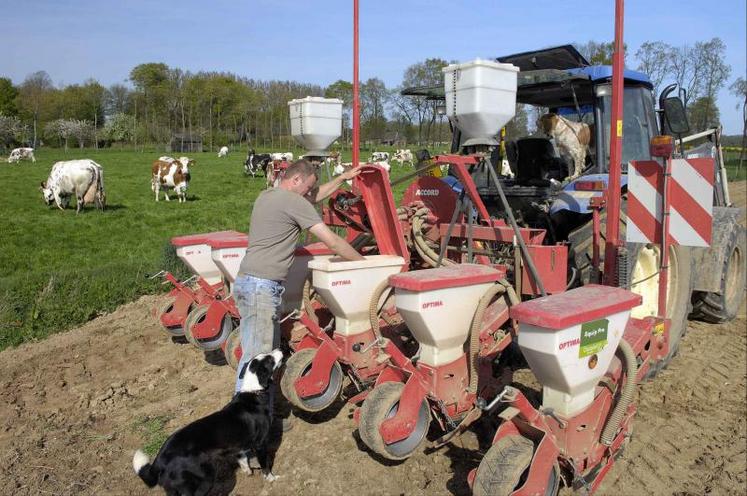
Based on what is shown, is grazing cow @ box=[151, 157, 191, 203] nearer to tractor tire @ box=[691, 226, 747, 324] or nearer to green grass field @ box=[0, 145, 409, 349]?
green grass field @ box=[0, 145, 409, 349]

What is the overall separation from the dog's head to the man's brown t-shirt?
0.51 metres

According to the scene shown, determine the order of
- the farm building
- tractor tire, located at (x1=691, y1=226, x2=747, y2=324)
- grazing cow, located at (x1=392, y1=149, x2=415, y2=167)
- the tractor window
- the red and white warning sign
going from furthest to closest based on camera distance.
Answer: the farm building < grazing cow, located at (x1=392, y1=149, x2=415, y2=167) < tractor tire, located at (x1=691, y1=226, x2=747, y2=324) < the tractor window < the red and white warning sign

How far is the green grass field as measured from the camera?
6.18m

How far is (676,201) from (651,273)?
1.11 metres

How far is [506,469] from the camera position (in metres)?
2.57

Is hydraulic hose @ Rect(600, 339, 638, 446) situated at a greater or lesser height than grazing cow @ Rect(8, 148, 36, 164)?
lesser

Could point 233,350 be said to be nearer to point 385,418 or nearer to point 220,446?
point 220,446

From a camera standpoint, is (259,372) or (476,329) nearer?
(476,329)

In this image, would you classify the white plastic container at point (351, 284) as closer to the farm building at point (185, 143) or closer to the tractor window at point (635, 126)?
the tractor window at point (635, 126)

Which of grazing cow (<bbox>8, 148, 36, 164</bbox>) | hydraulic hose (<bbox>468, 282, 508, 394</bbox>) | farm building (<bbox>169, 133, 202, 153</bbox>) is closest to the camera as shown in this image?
hydraulic hose (<bbox>468, 282, 508, 394</bbox>)

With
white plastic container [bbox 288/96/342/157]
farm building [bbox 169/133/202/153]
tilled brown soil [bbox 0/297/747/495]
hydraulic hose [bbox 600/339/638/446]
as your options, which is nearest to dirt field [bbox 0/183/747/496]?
tilled brown soil [bbox 0/297/747/495]

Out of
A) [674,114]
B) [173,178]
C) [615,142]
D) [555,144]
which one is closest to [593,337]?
[615,142]

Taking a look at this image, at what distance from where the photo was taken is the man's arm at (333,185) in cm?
405

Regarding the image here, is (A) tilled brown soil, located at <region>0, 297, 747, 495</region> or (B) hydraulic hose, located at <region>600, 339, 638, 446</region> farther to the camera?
(A) tilled brown soil, located at <region>0, 297, 747, 495</region>
